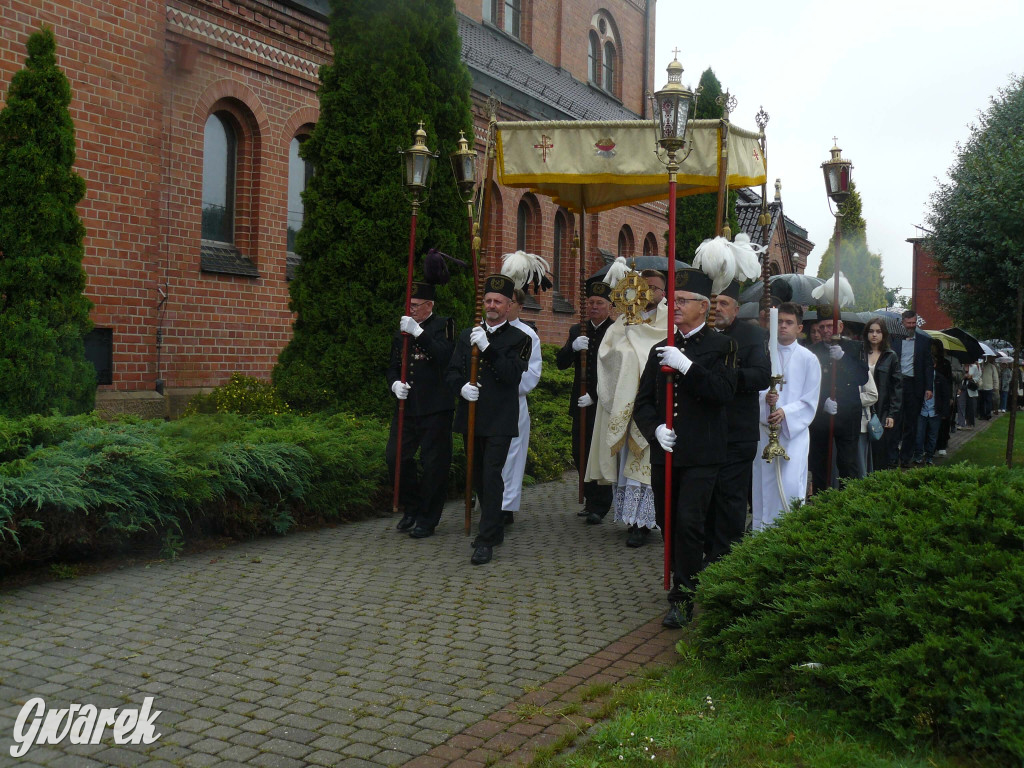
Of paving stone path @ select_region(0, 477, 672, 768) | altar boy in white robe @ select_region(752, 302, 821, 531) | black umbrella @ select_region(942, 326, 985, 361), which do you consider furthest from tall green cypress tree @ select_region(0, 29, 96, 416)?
black umbrella @ select_region(942, 326, 985, 361)

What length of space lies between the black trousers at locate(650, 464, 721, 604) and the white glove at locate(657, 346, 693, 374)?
0.60 meters

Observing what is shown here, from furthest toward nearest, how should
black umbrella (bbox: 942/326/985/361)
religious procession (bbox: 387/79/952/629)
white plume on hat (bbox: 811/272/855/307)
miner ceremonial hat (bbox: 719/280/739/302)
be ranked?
black umbrella (bbox: 942/326/985/361)
white plume on hat (bbox: 811/272/855/307)
miner ceremonial hat (bbox: 719/280/739/302)
religious procession (bbox: 387/79/952/629)

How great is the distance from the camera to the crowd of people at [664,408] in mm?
5695

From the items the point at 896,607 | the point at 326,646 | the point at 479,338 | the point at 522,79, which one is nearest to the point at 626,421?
the point at 479,338

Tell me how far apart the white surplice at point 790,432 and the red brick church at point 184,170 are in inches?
229

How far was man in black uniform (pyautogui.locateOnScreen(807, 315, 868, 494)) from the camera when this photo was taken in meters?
8.99

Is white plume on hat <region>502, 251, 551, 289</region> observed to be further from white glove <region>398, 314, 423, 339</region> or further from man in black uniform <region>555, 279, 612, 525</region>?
white glove <region>398, 314, 423, 339</region>

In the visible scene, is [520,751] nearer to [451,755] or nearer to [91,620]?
[451,755]

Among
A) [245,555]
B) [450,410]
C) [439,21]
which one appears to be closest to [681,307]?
[450,410]

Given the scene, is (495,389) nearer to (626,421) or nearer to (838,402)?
(626,421)

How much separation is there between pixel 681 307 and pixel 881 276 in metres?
69.0

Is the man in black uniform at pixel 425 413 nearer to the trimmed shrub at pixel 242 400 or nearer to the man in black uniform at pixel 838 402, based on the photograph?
the trimmed shrub at pixel 242 400

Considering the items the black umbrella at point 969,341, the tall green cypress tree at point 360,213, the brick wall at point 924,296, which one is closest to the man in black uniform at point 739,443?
the tall green cypress tree at point 360,213

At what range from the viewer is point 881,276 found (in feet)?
229
